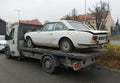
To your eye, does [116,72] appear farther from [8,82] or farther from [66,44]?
[8,82]

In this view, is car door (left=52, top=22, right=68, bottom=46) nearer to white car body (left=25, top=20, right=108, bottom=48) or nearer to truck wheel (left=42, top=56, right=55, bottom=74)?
white car body (left=25, top=20, right=108, bottom=48)

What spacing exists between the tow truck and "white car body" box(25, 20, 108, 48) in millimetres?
350

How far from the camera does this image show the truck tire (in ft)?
24.0

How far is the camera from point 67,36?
24.1 feet

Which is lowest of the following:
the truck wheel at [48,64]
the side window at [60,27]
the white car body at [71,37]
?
the truck wheel at [48,64]

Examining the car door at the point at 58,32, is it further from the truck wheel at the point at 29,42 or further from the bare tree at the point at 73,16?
the bare tree at the point at 73,16

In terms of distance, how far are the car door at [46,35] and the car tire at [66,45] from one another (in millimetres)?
743

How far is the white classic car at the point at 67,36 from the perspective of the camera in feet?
22.5

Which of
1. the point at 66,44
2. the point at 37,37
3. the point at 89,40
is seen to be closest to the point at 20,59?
the point at 37,37

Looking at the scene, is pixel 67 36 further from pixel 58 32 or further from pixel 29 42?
pixel 29 42

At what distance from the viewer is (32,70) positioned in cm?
823

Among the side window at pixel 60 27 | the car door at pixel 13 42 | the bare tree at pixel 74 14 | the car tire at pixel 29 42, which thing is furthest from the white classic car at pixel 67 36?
the bare tree at pixel 74 14

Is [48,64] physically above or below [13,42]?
below

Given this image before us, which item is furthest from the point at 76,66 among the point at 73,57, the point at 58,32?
the point at 58,32
